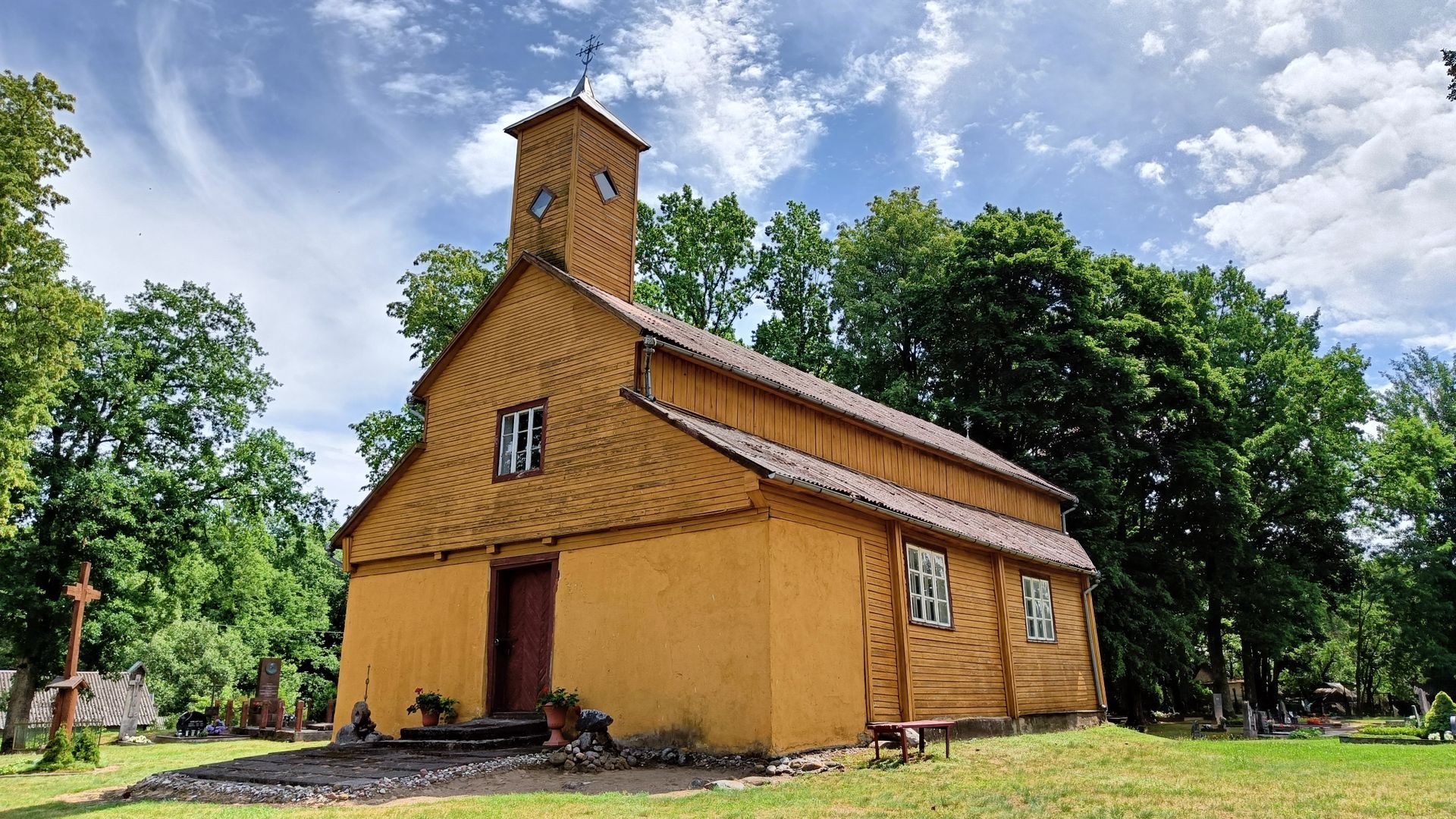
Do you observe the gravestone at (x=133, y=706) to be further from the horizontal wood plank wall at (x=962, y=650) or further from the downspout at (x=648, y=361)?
the horizontal wood plank wall at (x=962, y=650)

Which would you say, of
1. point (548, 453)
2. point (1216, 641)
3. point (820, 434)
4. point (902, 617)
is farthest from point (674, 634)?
point (1216, 641)

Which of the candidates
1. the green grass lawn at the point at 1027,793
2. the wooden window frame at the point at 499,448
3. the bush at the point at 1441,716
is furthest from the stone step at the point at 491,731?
the bush at the point at 1441,716

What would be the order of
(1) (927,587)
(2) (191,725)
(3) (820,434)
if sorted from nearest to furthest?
→ (1) (927,587) → (3) (820,434) → (2) (191,725)

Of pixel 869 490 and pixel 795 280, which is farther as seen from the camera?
pixel 795 280

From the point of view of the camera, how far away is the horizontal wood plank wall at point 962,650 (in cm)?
1534

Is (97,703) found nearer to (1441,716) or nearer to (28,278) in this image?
(28,278)

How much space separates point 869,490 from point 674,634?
425cm

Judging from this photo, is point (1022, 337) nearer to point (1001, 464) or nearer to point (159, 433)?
point (1001, 464)

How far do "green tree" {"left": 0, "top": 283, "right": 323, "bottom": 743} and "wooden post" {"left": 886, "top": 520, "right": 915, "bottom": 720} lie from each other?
897 inches

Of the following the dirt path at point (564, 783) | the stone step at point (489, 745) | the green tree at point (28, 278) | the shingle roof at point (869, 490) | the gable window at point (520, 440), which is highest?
the green tree at point (28, 278)

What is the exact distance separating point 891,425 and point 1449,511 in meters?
39.5

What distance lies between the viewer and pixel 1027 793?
31.3 ft

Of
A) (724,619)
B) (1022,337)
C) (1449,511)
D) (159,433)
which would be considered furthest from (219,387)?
(1449,511)

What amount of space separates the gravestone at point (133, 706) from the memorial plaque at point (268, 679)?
4.09 m
